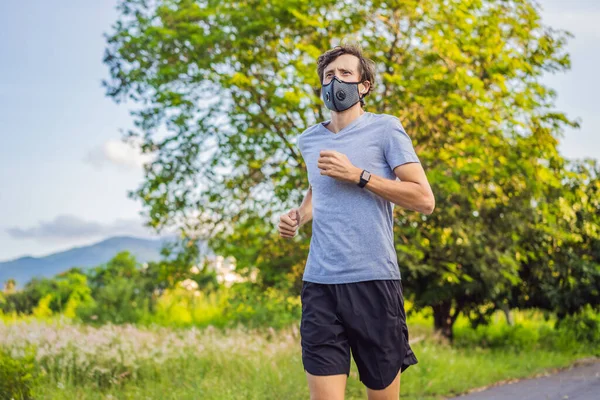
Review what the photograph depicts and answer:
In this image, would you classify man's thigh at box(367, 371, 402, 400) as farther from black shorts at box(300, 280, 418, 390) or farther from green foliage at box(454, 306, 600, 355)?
green foliage at box(454, 306, 600, 355)

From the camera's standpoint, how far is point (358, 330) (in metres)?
3.47

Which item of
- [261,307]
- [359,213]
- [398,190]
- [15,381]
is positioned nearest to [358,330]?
[359,213]

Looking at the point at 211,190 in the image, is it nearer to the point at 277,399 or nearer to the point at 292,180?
the point at 292,180

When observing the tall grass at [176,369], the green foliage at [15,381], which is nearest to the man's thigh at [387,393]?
the tall grass at [176,369]

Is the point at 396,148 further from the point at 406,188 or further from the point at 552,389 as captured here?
the point at 552,389

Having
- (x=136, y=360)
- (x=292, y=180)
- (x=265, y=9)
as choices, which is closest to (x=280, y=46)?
(x=265, y=9)

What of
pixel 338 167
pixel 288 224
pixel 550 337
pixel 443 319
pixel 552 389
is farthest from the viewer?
pixel 550 337

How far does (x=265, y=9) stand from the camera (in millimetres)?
11711

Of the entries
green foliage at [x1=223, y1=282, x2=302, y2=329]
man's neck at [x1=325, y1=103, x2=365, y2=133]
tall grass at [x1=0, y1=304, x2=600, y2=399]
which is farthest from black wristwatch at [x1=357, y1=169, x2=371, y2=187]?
green foliage at [x1=223, y1=282, x2=302, y2=329]

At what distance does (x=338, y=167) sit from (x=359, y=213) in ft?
0.95

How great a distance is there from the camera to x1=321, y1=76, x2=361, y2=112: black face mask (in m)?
3.64

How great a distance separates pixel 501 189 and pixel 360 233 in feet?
36.9

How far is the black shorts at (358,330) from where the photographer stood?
3445 mm

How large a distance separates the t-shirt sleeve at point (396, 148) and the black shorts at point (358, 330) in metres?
0.60
